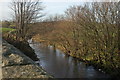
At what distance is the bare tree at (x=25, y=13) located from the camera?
52.9ft

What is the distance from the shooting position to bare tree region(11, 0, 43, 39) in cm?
1612

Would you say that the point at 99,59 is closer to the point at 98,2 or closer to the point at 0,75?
the point at 98,2

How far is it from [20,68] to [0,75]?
0.35 metres

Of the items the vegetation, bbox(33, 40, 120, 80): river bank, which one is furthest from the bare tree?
bbox(33, 40, 120, 80): river bank

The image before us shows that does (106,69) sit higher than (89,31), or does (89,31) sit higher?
(89,31)

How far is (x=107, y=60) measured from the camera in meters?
12.3

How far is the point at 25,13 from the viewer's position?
1684 cm

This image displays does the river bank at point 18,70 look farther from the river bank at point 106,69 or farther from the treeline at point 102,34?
the treeline at point 102,34

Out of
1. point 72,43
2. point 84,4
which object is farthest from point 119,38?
point 72,43

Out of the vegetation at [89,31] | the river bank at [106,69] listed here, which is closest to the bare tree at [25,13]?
the vegetation at [89,31]

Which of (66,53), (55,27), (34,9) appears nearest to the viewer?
(34,9)

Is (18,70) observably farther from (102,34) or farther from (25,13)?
(25,13)

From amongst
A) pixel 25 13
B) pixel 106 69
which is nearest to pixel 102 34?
pixel 106 69

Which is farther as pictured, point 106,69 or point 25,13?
point 25,13
